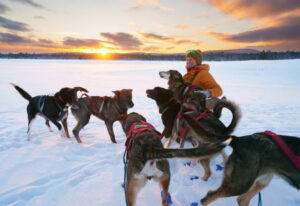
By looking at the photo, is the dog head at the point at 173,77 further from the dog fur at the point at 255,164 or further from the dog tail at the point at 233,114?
the dog fur at the point at 255,164

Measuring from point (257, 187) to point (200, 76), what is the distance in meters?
2.79

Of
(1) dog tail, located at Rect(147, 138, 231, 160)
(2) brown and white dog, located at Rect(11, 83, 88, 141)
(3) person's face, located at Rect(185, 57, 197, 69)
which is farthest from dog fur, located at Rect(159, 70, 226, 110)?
(2) brown and white dog, located at Rect(11, 83, 88, 141)

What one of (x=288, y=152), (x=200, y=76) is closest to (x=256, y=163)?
(x=288, y=152)

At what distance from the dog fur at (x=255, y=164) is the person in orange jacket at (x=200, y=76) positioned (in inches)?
80.4

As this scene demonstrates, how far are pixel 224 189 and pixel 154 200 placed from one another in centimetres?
131

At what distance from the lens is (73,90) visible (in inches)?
201

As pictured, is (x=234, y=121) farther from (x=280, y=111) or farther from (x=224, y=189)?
(x=280, y=111)

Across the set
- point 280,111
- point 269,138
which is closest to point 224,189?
point 269,138

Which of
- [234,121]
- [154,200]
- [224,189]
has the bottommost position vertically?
[154,200]

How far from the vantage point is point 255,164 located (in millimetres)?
2146

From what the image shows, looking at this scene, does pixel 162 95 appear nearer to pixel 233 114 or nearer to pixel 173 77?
pixel 173 77

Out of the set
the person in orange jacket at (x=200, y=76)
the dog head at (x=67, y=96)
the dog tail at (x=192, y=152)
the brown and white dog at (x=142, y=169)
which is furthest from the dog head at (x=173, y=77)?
the dog head at (x=67, y=96)

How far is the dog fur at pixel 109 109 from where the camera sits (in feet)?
16.8

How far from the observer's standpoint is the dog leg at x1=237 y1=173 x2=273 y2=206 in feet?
7.47
